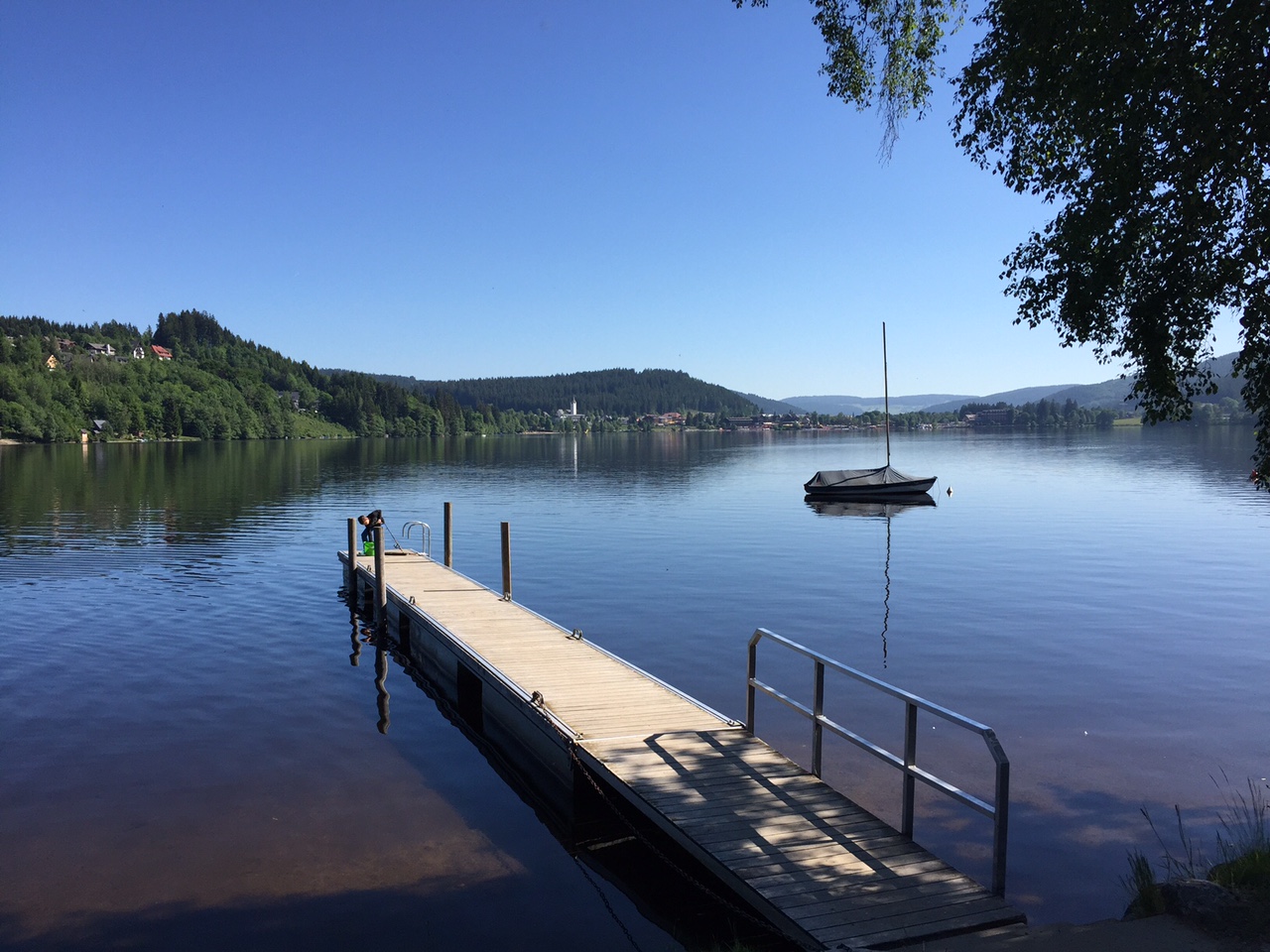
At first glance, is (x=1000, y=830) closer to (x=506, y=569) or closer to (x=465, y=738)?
(x=465, y=738)

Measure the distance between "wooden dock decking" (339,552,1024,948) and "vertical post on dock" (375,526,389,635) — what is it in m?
6.13

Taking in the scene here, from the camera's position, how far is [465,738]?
13.8 meters

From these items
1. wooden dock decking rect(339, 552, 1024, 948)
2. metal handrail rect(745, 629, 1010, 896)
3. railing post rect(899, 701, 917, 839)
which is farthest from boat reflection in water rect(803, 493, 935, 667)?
railing post rect(899, 701, 917, 839)

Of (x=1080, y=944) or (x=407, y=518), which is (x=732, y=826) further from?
(x=407, y=518)

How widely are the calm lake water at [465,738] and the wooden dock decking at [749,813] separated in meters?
1.12

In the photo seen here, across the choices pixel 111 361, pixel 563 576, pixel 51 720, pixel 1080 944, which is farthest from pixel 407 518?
pixel 111 361

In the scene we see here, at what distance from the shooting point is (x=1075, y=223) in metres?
8.31

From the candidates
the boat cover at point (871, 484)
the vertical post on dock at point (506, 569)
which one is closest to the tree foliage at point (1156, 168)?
the vertical post on dock at point (506, 569)

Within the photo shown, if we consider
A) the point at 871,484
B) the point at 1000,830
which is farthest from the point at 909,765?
the point at 871,484

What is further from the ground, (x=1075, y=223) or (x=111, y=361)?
(x=111, y=361)

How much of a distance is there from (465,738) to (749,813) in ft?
20.5

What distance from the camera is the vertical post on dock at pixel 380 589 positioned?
20125 mm

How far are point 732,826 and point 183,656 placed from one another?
13.3 m

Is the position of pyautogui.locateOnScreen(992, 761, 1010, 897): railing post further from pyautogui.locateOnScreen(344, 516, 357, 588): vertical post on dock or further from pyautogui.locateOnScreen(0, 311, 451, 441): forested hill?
pyautogui.locateOnScreen(0, 311, 451, 441): forested hill
